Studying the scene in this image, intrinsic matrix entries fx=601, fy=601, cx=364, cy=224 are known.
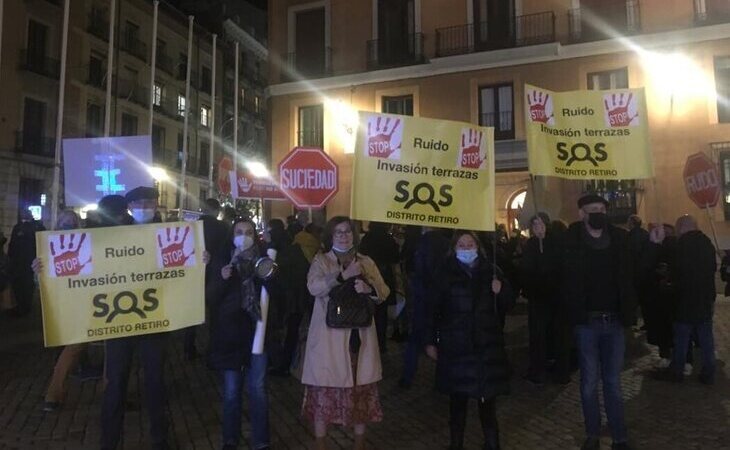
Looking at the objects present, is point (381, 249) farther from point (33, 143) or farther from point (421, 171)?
point (33, 143)

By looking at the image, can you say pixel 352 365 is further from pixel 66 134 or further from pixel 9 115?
pixel 66 134

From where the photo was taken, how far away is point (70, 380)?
6953 millimetres

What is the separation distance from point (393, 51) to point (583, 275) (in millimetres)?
17957

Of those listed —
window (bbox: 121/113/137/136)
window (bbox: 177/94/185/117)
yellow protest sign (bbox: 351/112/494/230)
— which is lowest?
yellow protest sign (bbox: 351/112/494/230)

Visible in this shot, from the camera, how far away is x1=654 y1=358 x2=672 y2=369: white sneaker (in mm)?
7586

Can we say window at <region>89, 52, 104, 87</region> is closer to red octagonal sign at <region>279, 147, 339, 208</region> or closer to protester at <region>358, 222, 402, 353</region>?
red octagonal sign at <region>279, 147, 339, 208</region>

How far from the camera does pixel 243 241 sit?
189 inches

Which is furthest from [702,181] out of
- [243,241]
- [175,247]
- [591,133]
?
[175,247]

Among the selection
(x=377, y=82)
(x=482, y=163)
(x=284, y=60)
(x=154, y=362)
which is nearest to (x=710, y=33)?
(x=377, y=82)

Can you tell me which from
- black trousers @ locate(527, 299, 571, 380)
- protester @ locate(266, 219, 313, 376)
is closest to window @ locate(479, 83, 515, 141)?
black trousers @ locate(527, 299, 571, 380)

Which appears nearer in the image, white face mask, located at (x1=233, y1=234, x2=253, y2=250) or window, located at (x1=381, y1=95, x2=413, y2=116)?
white face mask, located at (x1=233, y1=234, x2=253, y2=250)

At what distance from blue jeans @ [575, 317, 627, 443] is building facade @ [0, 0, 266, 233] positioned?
1769cm

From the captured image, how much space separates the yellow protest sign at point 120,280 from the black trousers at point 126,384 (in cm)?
14

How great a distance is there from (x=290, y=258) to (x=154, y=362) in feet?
9.04
